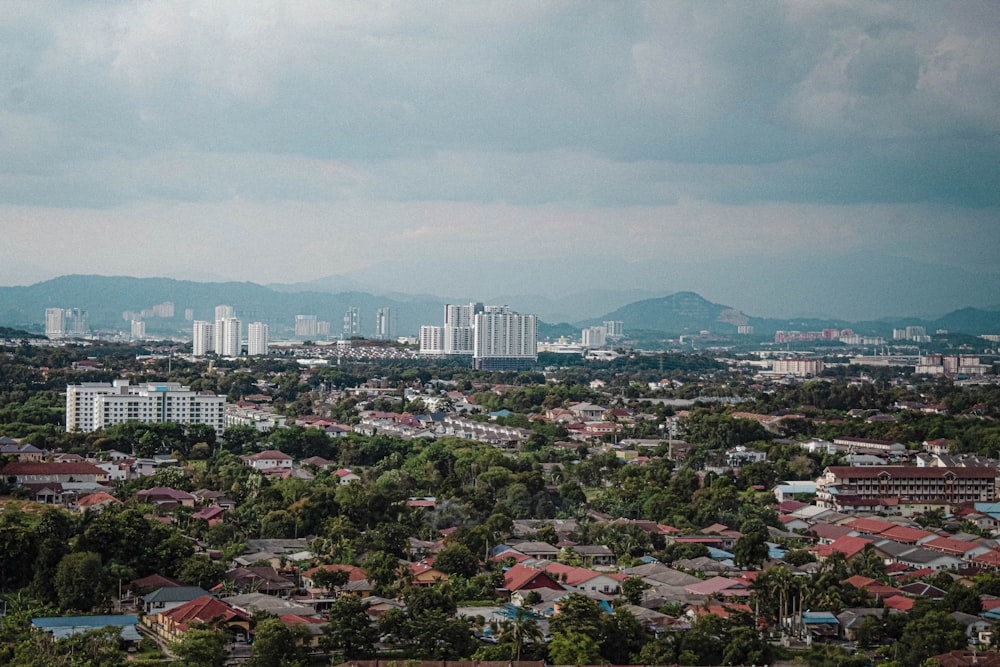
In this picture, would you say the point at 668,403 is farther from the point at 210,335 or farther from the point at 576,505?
the point at 210,335

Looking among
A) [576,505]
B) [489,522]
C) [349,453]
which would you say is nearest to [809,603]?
[489,522]

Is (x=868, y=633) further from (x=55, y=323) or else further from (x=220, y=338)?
(x=55, y=323)

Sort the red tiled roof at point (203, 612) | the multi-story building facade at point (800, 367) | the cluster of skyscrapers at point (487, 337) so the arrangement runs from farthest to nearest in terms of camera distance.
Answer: the cluster of skyscrapers at point (487, 337), the multi-story building facade at point (800, 367), the red tiled roof at point (203, 612)

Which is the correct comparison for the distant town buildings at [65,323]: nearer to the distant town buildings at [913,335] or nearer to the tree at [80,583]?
the tree at [80,583]

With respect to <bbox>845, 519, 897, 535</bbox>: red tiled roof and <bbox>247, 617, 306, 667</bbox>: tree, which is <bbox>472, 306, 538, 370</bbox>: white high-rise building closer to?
<bbox>845, 519, 897, 535</bbox>: red tiled roof

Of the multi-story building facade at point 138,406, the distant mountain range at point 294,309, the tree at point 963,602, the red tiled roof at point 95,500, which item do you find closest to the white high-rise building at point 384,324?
the distant mountain range at point 294,309

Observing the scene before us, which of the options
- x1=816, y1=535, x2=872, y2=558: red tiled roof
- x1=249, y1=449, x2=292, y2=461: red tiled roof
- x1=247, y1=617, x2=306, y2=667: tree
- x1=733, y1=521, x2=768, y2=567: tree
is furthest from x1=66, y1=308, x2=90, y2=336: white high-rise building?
x1=247, y1=617, x2=306, y2=667: tree
